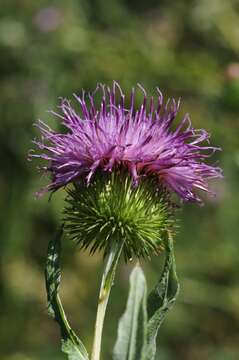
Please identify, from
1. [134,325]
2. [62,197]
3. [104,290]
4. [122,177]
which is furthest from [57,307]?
[62,197]

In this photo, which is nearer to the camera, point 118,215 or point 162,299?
point 162,299

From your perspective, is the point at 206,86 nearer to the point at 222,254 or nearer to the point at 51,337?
the point at 222,254

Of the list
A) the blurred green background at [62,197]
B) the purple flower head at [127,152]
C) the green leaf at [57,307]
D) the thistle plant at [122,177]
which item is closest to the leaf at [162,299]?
the thistle plant at [122,177]

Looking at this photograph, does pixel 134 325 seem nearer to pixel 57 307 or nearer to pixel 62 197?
pixel 57 307

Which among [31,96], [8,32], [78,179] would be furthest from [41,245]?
[78,179]

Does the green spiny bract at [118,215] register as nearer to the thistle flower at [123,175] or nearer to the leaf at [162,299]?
the thistle flower at [123,175]
